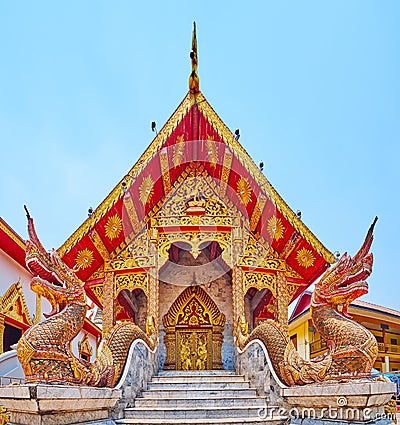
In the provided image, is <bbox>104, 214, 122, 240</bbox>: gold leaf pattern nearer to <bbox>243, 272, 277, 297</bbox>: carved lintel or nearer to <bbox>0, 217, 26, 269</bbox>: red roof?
<bbox>0, 217, 26, 269</bbox>: red roof

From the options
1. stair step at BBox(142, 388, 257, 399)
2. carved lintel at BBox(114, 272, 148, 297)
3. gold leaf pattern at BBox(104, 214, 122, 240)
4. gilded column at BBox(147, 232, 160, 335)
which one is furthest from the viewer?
carved lintel at BBox(114, 272, 148, 297)

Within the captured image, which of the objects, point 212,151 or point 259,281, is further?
point 212,151

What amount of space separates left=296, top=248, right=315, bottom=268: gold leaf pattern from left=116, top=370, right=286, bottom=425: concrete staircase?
7.38 ft

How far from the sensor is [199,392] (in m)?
5.57

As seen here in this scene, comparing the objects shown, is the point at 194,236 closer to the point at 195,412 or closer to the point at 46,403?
the point at 195,412

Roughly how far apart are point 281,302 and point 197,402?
2577 mm

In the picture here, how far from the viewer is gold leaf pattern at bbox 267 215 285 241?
284 inches

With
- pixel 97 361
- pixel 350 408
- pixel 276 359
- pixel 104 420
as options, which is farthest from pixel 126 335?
pixel 350 408

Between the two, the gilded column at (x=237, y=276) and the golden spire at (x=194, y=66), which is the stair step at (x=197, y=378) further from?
the golden spire at (x=194, y=66)

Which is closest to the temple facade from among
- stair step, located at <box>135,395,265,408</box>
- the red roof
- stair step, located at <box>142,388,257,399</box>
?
stair step, located at <box>142,388,257,399</box>

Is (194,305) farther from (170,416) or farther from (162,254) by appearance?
(170,416)

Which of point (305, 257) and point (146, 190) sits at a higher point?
point (146, 190)

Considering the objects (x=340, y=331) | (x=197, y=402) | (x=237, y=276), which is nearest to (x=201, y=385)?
(x=197, y=402)

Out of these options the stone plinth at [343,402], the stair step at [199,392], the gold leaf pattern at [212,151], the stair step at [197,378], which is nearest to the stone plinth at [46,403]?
the stair step at [199,392]
